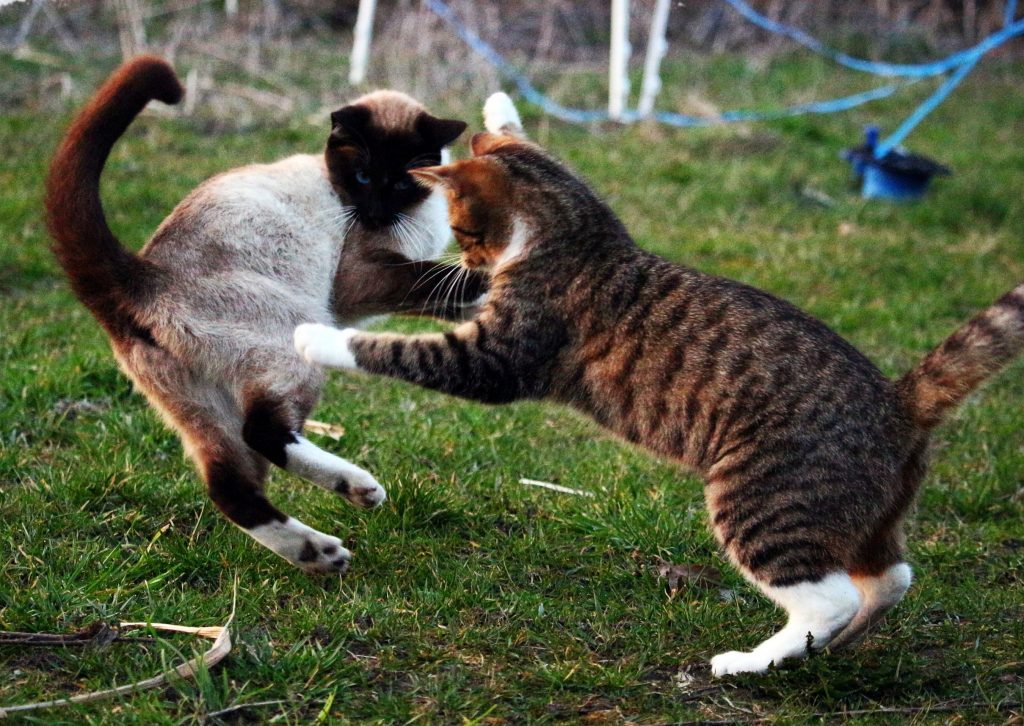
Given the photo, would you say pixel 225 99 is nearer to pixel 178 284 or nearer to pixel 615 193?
pixel 615 193

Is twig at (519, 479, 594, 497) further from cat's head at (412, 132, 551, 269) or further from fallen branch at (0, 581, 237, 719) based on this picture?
fallen branch at (0, 581, 237, 719)

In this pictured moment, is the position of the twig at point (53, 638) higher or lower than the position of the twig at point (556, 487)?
higher

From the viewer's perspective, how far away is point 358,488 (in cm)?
381

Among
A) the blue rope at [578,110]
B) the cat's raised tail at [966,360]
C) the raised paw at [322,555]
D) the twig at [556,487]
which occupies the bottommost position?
the twig at [556,487]

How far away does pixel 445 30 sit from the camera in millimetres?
11422

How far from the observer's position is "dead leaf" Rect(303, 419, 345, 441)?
4820 millimetres

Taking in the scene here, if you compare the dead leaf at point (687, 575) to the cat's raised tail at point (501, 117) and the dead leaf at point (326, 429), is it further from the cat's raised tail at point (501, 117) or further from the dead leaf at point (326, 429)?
the cat's raised tail at point (501, 117)

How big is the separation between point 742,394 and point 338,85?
7.76 m

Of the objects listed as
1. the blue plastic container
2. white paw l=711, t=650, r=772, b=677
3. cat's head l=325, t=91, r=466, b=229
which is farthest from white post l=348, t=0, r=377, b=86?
white paw l=711, t=650, r=772, b=677

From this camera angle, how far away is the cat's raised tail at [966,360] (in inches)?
128

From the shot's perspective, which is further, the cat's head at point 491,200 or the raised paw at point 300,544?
the cat's head at point 491,200

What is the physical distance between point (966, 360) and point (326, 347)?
185 cm

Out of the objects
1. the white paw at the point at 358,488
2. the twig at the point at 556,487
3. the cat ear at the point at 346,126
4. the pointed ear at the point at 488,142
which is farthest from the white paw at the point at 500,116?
the white paw at the point at 358,488

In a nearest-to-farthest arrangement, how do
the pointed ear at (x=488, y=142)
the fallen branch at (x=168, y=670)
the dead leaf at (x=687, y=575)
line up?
the fallen branch at (x=168, y=670), the dead leaf at (x=687, y=575), the pointed ear at (x=488, y=142)
